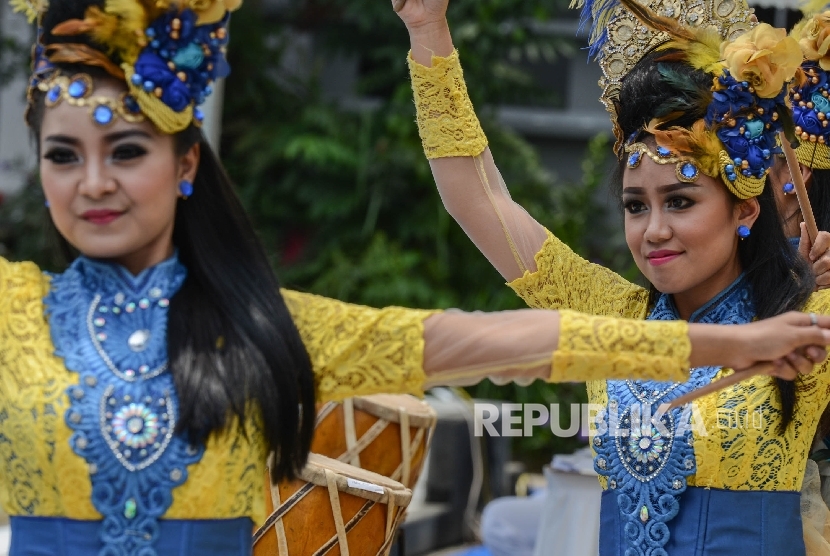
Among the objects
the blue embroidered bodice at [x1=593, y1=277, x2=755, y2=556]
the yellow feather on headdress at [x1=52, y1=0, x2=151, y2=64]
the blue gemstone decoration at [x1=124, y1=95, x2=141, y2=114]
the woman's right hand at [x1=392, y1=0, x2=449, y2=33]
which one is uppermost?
the woman's right hand at [x1=392, y1=0, x2=449, y2=33]

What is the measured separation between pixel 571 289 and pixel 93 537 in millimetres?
1224

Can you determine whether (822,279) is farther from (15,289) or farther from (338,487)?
(15,289)

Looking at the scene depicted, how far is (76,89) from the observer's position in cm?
191

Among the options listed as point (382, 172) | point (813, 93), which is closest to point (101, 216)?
point (813, 93)

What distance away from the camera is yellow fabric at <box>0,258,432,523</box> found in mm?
1886

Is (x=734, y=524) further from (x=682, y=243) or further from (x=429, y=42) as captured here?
(x=429, y=42)

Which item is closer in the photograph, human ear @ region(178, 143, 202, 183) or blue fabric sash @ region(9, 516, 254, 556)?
blue fabric sash @ region(9, 516, 254, 556)

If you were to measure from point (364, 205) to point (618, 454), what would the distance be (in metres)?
4.67

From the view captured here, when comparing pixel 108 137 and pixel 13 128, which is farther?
pixel 13 128

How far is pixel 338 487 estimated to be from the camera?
9.08ft

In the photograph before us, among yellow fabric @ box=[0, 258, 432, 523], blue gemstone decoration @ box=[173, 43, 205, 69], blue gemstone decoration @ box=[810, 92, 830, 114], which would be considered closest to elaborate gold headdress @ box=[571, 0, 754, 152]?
blue gemstone decoration @ box=[810, 92, 830, 114]

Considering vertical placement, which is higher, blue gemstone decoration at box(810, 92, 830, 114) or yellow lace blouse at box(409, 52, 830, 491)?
blue gemstone decoration at box(810, 92, 830, 114)

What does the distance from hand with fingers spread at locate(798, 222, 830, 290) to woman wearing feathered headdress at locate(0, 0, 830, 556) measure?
75 cm

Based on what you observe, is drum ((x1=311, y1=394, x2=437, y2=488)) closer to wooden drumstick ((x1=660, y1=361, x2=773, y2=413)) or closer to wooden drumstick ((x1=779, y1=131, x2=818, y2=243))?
wooden drumstick ((x1=779, y1=131, x2=818, y2=243))
